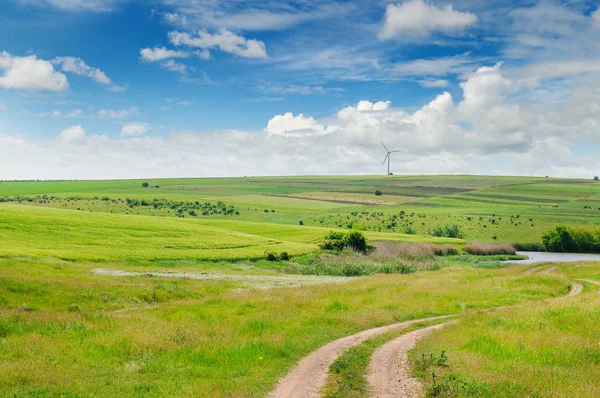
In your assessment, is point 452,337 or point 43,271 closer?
point 452,337

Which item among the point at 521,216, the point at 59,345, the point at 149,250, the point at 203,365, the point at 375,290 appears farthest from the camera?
the point at 521,216

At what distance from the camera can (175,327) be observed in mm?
25703

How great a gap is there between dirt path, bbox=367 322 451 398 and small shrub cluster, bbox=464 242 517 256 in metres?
105

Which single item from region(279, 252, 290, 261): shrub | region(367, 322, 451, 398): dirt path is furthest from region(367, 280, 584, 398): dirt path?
region(279, 252, 290, 261): shrub

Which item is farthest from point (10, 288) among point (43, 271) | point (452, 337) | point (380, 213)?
point (380, 213)

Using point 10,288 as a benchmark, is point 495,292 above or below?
below

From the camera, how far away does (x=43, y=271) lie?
4706 cm

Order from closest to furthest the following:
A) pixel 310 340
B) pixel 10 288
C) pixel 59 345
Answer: pixel 59 345 → pixel 310 340 → pixel 10 288

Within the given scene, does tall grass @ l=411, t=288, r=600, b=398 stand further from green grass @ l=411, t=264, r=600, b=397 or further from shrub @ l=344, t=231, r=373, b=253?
shrub @ l=344, t=231, r=373, b=253

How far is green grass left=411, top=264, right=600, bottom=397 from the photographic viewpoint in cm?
1586

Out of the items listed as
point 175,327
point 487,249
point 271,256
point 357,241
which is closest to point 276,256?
point 271,256

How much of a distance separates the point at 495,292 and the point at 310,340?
27229 mm

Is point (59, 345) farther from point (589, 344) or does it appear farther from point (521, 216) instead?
point (521, 216)

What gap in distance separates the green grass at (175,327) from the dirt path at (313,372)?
1.72ft
